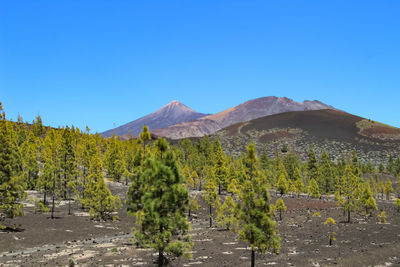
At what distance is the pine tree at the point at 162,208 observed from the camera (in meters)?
22.3

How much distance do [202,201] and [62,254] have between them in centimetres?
4621

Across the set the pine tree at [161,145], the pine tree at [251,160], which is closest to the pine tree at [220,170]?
the pine tree at [251,160]

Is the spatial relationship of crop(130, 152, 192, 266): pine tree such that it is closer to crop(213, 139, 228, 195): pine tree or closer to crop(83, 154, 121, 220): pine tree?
crop(83, 154, 121, 220): pine tree

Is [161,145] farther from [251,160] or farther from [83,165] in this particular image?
[83,165]

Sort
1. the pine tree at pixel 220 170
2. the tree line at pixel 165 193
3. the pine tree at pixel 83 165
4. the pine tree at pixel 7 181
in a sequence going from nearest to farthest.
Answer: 1. the tree line at pixel 165 193
2. the pine tree at pixel 7 181
3. the pine tree at pixel 83 165
4. the pine tree at pixel 220 170

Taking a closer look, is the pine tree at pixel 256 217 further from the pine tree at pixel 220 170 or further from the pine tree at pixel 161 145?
the pine tree at pixel 220 170

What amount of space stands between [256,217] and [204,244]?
16930 mm

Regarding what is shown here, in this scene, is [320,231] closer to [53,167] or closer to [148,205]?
[148,205]

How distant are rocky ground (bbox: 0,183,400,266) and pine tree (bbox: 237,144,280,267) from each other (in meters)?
6.55

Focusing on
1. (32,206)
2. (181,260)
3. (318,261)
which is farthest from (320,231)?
(32,206)

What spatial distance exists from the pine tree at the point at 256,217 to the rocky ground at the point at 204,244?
655cm

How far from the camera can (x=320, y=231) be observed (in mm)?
45656

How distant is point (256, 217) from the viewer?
23.9 metres

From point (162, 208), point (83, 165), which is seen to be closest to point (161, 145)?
point (162, 208)
